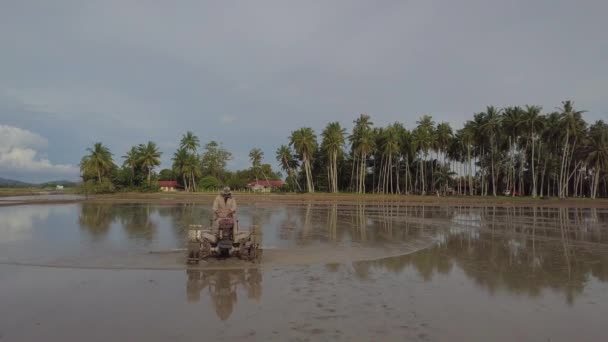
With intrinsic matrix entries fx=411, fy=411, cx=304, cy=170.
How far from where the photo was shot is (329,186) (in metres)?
86.1

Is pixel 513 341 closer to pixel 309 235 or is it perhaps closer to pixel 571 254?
pixel 571 254

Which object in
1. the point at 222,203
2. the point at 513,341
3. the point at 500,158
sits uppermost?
the point at 500,158

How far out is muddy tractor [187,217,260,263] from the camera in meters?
10.4

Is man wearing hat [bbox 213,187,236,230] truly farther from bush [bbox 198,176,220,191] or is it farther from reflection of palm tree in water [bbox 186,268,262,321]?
bush [bbox 198,176,220,191]

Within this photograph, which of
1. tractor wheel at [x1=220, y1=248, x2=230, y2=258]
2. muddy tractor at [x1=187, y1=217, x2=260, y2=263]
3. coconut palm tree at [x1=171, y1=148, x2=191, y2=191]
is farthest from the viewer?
coconut palm tree at [x1=171, y1=148, x2=191, y2=191]

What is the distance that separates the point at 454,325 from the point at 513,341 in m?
0.83

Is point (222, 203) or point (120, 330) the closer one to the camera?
point (120, 330)

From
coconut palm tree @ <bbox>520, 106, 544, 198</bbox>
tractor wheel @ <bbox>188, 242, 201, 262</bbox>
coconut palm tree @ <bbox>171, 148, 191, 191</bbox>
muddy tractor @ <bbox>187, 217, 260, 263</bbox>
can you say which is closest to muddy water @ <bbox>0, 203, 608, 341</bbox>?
tractor wheel @ <bbox>188, 242, 201, 262</bbox>

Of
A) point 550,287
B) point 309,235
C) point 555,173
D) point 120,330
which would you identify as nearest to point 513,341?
point 550,287

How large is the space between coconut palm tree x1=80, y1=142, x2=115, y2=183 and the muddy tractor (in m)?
73.6

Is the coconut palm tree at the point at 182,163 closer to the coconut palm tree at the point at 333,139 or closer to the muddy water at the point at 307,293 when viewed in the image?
the coconut palm tree at the point at 333,139

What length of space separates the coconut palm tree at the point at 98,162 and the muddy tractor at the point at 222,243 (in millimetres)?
73580

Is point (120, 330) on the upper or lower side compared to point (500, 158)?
lower

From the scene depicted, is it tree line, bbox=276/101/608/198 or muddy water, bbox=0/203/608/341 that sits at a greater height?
tree line, bbox=276/101/608/198
